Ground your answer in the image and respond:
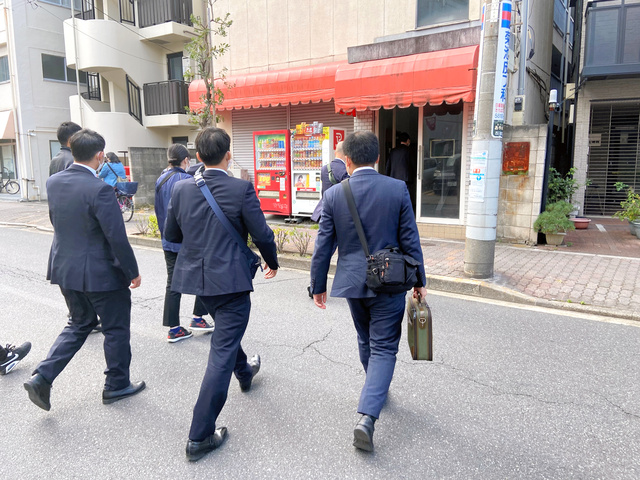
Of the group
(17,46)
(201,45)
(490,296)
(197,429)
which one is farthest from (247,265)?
(17,46)

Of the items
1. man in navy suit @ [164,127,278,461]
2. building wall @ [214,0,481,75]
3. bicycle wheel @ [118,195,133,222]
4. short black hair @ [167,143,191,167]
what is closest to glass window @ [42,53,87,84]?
building wall @ [214,0,481,75]

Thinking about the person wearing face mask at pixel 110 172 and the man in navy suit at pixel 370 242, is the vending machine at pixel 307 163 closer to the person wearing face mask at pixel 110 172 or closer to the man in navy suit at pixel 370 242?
the person wearing face mask at pixel 110 172

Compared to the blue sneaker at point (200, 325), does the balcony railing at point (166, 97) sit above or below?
above

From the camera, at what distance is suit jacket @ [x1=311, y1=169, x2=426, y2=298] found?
2.96m

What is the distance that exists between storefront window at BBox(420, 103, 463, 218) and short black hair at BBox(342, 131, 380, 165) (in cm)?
702

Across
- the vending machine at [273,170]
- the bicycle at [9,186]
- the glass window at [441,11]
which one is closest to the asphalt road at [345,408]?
the glass window at [441,11]

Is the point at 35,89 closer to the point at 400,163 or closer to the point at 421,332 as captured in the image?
the point at 400,163

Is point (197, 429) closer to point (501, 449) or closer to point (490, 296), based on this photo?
point (501, 449)

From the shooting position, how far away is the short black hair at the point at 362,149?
306 centimetres

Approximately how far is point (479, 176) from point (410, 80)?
353 cm

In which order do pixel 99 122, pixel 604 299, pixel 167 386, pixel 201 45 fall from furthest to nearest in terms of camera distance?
1. pixel 99 122
2. pixel 201 45
3. pixel 604 299
4. pixel 167 386

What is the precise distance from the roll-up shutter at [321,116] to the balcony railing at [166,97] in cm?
675

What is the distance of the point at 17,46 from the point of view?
18938 millimetres

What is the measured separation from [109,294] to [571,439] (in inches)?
129
